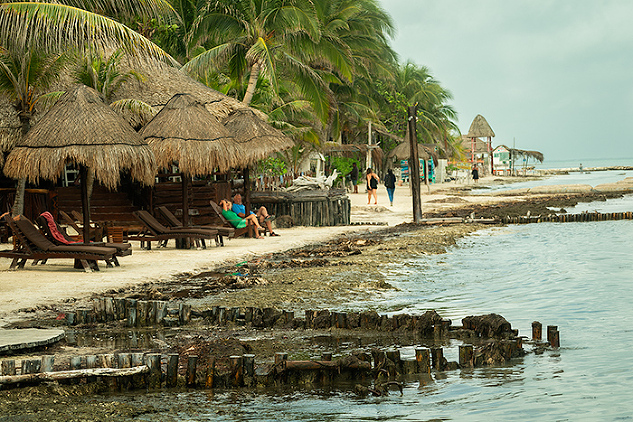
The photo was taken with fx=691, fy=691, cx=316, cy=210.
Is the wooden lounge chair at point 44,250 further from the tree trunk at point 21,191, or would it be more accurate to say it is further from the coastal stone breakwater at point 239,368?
the coastal stone breakwater at point 239,368

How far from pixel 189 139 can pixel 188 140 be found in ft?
0.12

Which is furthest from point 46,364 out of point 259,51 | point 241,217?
point 259,51

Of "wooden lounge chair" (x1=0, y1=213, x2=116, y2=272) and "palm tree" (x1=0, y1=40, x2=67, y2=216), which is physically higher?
"palm tree" (x1=0, y1=40, x2=67, y2=216)

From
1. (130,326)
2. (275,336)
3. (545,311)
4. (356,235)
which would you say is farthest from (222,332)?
(356,235)

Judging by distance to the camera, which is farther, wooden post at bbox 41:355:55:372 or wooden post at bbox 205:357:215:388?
wooden post at bbox 205:357:215:388

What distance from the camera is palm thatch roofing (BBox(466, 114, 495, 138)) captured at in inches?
2771

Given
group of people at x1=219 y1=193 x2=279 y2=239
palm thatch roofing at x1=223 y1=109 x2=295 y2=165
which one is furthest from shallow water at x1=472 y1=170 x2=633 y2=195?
group of people at x1=219 y1=193 x2=279 y2=239

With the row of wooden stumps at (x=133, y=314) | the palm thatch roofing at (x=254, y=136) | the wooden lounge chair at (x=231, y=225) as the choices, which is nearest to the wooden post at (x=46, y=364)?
the row of wooden stumps at (x=133, y=314)

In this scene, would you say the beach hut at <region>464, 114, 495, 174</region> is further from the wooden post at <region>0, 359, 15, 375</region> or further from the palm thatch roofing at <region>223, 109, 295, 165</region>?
the wooden post at <region>0, 359, 15, 375</region>

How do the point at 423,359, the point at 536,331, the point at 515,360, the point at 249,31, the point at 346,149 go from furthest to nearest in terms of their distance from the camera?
the point at 346,149 → the point at 249,31 → the point at 536,331 → the point at 515,360 → the point at 423,359

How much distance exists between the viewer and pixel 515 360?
5.92 metres

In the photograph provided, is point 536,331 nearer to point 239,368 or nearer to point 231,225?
point 239,368

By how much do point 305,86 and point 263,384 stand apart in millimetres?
19218

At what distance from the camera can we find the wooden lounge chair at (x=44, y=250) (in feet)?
33.5
